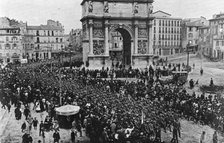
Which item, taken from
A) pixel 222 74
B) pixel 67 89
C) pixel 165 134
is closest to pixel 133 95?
pixel 67 89

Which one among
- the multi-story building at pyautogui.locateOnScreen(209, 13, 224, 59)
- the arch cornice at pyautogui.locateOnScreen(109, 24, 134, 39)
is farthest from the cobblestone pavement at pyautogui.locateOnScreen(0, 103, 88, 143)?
the multi-story building at pyautogui.locateOnScreen(209, 13, 224, 59)

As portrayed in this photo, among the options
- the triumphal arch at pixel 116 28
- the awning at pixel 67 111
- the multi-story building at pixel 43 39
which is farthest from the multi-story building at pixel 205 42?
the awning at pixel 67 111

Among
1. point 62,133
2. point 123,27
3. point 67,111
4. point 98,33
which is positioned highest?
point 123,27

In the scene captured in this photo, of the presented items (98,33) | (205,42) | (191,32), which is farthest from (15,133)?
(191,32)

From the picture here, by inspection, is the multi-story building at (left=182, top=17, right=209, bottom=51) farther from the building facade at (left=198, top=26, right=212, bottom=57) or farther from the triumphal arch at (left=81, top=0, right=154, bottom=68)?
the triumphal arch at (left=81, top=0, right=154, bottom=68)

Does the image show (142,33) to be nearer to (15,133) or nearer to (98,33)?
(98,33)

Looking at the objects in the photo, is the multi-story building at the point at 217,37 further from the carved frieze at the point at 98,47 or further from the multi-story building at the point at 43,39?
the multi-story building at the point at 43,39

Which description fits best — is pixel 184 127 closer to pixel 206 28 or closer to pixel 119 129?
pixel 119 129

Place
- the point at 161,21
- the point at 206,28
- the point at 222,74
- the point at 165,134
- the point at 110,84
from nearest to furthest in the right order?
the point at 165,134
the point at 110,84
the point at 222,74
the point at 206,28
the point at 161,21
